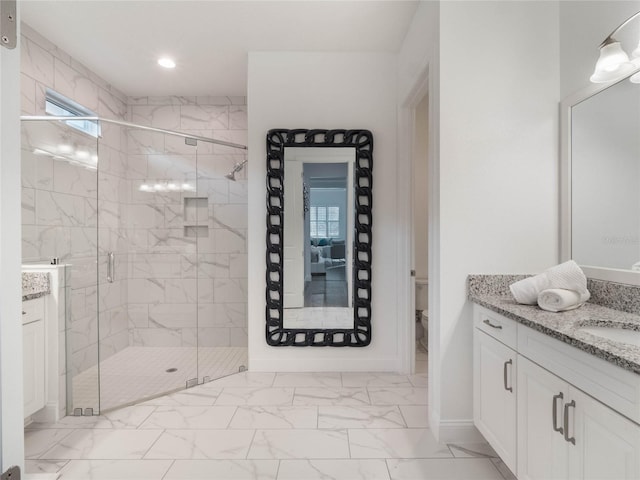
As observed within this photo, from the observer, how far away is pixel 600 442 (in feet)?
3.33

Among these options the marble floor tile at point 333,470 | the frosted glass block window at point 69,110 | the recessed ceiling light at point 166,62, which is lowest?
the marble floor tile at point 333,470

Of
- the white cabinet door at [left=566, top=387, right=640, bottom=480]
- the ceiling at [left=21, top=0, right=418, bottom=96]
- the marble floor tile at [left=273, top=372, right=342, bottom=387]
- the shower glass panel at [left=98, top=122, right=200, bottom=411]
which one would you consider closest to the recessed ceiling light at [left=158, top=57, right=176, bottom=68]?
the ceiling at [left=21, top=0, right=418, bottom=96]

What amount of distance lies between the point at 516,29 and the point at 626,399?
1884 millimetres

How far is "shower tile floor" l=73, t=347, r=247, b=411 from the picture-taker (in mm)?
2334

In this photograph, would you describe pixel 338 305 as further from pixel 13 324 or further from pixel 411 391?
pixel 13 324

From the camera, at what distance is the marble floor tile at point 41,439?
1.84 m

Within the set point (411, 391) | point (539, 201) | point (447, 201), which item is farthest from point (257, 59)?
point (411, 391)

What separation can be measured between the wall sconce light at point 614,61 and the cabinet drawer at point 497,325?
3.71ft

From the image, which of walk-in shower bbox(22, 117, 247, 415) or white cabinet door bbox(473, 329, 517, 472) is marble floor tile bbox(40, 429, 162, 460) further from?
white cabinet door bbox(473, 329, 517, 472)

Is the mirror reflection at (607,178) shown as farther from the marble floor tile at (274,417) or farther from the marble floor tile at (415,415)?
the marble floor tile at (274,417)

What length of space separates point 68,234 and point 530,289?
9.39 feet

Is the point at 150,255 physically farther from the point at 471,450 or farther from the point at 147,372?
the point at 471,450

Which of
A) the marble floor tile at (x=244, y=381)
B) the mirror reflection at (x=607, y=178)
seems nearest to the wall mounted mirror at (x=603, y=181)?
the mirror reflection at (x=607, y=178)

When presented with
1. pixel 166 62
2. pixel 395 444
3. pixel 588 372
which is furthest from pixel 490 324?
pixel 166 62
